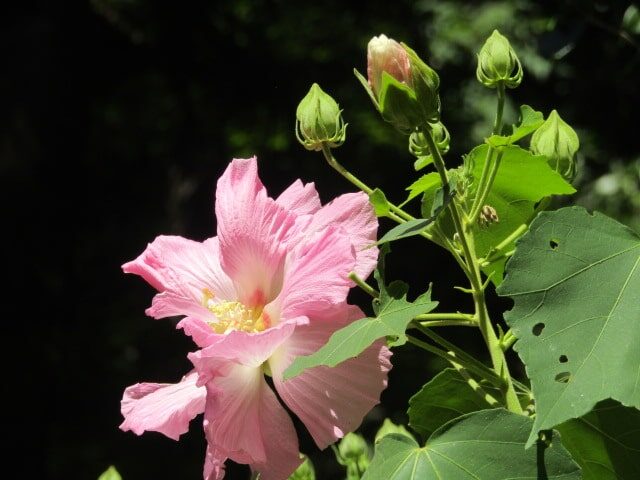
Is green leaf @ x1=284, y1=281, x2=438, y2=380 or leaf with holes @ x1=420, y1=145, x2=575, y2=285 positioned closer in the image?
green leaf @ x1=284, y1=281, x2=438, y2=380

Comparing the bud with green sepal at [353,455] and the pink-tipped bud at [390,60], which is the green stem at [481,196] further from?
the bud with green sepal at [353,455]

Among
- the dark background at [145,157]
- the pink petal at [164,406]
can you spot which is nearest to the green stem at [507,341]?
the pink petal at [164,406]

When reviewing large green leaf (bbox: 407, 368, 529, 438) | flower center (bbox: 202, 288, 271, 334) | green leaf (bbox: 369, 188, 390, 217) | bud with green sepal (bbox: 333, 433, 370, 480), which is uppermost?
green leaf (bbox: 369, 188, 390, 217)

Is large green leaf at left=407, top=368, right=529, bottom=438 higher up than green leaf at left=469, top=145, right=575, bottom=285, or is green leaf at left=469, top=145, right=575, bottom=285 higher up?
green leaf at left=469, top=145, right=575, bottom=285

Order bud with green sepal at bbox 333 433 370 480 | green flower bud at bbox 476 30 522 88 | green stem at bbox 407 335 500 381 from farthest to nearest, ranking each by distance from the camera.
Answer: bud with green sepal at bbox 333 433 370 480
green flower bud at bbox 476 30 522 88
green stem at bbox 407 335 500 381

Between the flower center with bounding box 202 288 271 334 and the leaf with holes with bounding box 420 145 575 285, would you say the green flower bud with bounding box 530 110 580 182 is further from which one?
the flower center with bounding box 202 288 271 334

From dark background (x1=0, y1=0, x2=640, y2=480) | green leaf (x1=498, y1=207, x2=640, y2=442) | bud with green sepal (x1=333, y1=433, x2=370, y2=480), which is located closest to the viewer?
green leaf (x1=498, y1=207, x2=640, y2=442)

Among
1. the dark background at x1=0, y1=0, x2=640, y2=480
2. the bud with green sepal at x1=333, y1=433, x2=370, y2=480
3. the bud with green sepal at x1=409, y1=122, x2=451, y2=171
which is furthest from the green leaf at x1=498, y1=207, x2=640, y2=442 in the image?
the dark background at x1=0, y1=0, x2=640, y2=480
